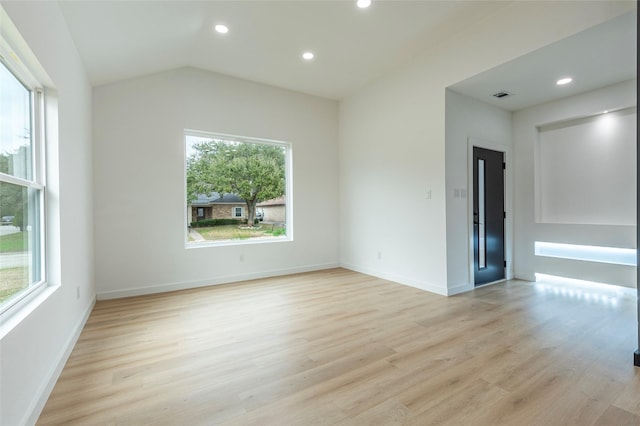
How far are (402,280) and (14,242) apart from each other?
4300 mm

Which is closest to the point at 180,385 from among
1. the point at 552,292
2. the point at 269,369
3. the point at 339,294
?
the point at 269,369

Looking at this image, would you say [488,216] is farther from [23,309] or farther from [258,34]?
[23,309]

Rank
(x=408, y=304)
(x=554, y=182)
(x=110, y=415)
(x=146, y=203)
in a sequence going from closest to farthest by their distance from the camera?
1. (x=110, y=415)
2. (x=408, y=304)
3. (x=146, y=203)
4. (x=554, y=182)

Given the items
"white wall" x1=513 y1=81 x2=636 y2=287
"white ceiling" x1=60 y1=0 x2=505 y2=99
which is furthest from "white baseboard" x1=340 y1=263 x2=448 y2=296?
"white ceiling" x1=60 y1=0 x2=505 y2=99

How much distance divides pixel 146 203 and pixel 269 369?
10.4ft

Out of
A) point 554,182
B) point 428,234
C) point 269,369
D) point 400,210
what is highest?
point 554,182

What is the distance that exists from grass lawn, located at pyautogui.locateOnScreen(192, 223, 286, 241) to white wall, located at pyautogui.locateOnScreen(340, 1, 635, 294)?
1.38m

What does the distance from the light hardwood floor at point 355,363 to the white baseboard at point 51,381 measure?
0.05m

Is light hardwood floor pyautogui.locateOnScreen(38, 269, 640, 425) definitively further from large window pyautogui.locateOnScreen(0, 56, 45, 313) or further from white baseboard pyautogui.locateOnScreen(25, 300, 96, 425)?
large window pyautogui.locateOnScreen(0, 56, 45, 313)

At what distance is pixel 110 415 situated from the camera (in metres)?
1.74

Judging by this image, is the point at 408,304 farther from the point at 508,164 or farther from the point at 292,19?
the point at 292,19

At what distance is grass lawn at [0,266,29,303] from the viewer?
1658 millimetres

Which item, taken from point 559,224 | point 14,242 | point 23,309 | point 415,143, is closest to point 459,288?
point 559,224

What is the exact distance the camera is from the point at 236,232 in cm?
511
